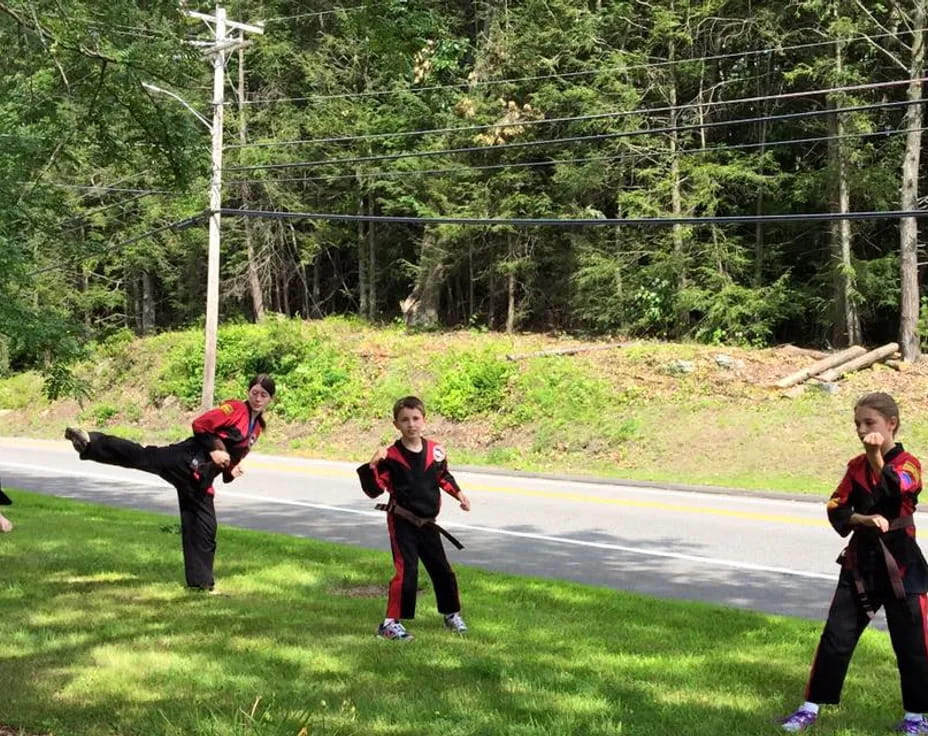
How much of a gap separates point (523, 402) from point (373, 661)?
19.6 meters

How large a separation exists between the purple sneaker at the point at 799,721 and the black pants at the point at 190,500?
432cm

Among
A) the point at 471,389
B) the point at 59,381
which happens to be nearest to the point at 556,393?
the point at 471,389

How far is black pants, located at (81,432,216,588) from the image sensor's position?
7.02m

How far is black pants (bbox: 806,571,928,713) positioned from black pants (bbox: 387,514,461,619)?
249cm

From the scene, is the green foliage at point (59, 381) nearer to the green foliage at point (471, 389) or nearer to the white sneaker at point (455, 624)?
the white sneaker at point (455, 624)

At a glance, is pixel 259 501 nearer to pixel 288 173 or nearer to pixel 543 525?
pixel 543 525

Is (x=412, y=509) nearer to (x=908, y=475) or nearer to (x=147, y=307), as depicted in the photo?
(x=908, y=475)

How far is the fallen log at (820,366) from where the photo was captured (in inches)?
880

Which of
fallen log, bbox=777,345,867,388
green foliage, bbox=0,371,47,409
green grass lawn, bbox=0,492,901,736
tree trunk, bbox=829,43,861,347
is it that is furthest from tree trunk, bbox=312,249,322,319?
green grass lawn, bbox=0,492,901,736

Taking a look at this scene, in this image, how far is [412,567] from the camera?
6297mm

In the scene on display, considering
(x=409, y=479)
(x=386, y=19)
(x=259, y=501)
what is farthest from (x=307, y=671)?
(x=259, y=501)

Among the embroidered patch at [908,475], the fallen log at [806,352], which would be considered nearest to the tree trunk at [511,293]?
the fallen log at [806,352]

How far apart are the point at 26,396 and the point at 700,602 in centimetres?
3672

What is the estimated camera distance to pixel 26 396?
129 ft
